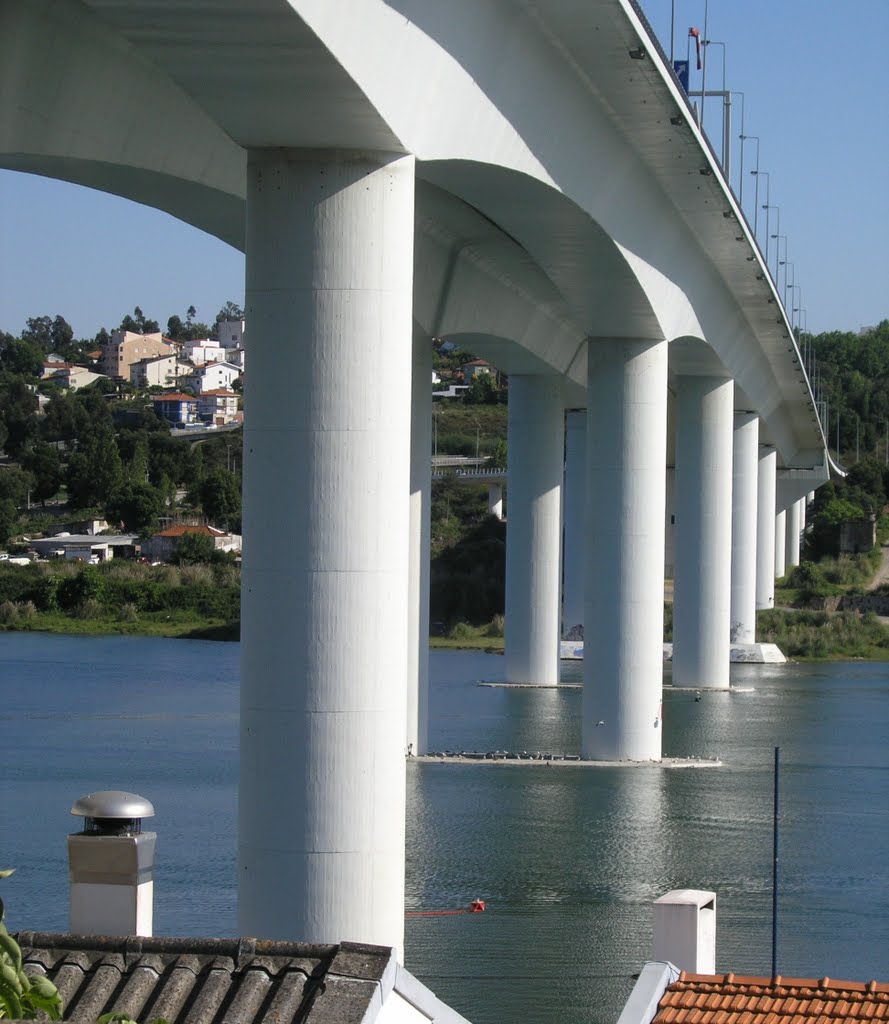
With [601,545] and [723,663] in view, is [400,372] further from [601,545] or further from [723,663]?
[723,663]

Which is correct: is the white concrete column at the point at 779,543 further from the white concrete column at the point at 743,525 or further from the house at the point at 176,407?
the house at the point at 176,407

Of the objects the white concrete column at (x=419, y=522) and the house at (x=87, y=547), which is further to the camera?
the house at (x=87, y=547)

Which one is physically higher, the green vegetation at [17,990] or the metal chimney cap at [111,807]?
the metal chimney cap at [111,807]

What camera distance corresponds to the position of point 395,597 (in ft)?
55.6

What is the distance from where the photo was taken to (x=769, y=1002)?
11.1 meters

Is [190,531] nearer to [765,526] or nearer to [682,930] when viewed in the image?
[765,526]

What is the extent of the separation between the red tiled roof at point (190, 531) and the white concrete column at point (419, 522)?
220ft

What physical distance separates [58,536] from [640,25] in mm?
96817

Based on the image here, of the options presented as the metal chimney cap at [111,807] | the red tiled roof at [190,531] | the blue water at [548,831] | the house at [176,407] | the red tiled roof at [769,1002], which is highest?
the house at [176,407]

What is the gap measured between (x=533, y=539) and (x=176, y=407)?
5699 inches

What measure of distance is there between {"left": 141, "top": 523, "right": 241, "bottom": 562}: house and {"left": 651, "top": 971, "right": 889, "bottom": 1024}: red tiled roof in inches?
3680

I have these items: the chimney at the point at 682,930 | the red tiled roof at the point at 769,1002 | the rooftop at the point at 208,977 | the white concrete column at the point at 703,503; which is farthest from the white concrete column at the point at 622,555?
the rooftop at the point at 208,977

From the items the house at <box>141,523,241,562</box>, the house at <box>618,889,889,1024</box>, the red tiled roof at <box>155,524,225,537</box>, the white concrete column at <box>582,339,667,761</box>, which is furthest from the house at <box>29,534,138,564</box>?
the house at <box>618,889,889,1024</box>

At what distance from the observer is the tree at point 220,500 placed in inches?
4700
